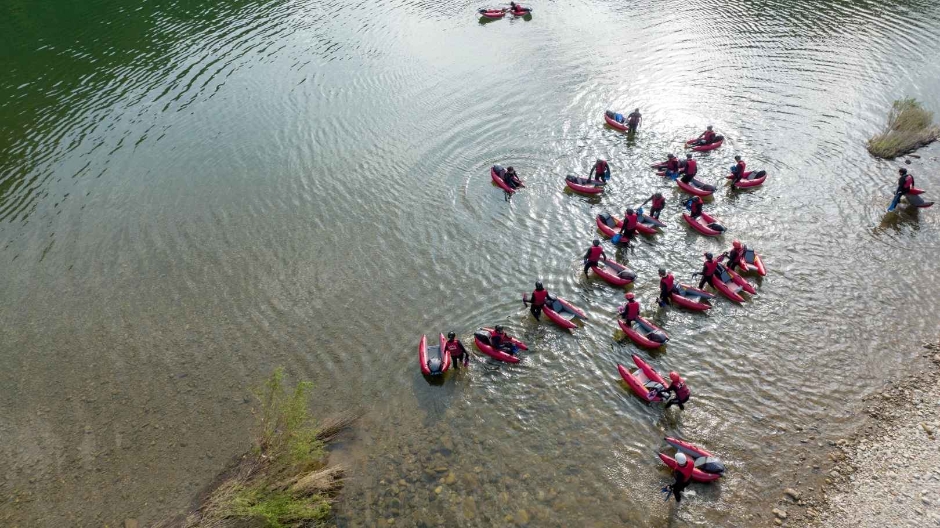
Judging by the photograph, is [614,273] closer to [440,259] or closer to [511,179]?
[440,259]

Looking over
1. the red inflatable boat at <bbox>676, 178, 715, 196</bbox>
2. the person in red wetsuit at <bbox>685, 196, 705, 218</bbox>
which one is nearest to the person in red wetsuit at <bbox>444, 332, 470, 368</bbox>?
the person in red wetsuit at <bbox>685, 196, 705, 218</bbox>

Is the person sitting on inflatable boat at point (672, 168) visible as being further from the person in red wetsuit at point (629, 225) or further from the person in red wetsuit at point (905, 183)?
the person in red wetsuit at point (905, 183)

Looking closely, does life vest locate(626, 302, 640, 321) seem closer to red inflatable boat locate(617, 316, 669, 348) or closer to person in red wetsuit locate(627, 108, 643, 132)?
red inflatable boat locate(617, 316, 669, 348)

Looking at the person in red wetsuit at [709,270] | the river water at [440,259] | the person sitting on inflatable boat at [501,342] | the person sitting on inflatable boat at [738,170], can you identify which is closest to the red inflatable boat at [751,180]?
the person sitting on inflatable boat at [738,170]

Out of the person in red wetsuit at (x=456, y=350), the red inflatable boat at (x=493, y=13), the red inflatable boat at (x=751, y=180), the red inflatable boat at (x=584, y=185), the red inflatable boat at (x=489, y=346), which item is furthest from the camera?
the red inflatable boat at (x=493, y=13)

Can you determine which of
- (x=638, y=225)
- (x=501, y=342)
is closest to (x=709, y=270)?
(x=638, y=225)
